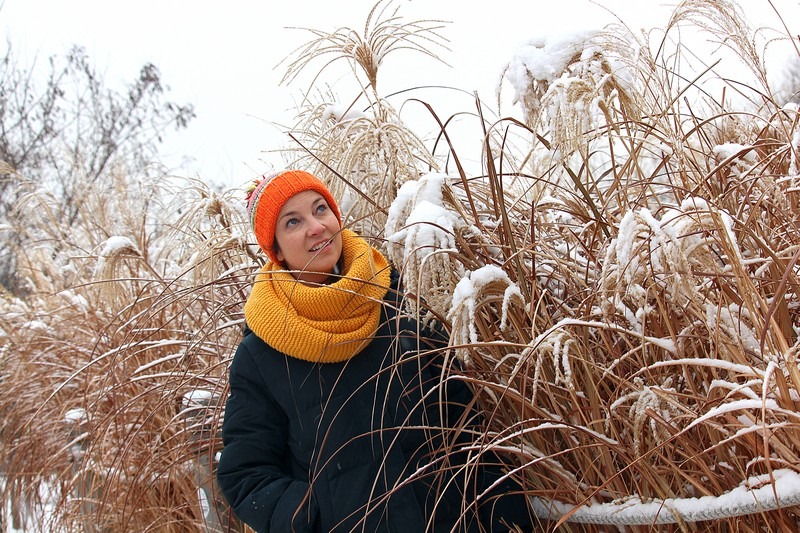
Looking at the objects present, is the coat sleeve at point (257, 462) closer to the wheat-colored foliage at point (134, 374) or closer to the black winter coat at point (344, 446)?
the black winter coat at point (344, 446)

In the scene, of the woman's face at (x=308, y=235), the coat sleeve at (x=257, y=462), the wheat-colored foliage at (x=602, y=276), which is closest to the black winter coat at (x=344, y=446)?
the coat sleeve at (x=257, y=462)

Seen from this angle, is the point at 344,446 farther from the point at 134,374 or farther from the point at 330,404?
the point at 134,374

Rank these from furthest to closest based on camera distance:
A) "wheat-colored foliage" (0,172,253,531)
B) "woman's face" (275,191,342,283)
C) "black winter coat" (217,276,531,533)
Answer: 1. "wheat-colored foliage" (0,172,253,531)
2. "woman's face" (275,191,342,283)
3. "black winter coat" (217,276,531,533)

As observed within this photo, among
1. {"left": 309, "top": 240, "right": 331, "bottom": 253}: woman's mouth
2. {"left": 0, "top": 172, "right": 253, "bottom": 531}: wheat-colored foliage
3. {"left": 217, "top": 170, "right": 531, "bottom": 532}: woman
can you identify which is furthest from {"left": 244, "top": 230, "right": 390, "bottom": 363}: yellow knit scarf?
{"left": 0, "top": 172, "right": 253, "bottom": 531}: wheat-colored foliage

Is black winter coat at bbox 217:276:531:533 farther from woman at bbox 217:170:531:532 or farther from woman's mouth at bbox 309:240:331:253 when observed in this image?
woman's mouth at bbox 309:240:331:253

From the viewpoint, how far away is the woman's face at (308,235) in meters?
2.35

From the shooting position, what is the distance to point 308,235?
2.37 meters

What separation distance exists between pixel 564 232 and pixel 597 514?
2.59ft

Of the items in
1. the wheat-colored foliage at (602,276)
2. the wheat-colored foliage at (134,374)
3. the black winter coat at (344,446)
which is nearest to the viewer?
the wheat-colored foliage at (602,276)

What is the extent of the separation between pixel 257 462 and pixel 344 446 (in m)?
0.29

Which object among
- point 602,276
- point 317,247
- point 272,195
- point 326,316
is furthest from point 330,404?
point 602,276

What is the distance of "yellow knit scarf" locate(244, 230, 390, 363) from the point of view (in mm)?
2215

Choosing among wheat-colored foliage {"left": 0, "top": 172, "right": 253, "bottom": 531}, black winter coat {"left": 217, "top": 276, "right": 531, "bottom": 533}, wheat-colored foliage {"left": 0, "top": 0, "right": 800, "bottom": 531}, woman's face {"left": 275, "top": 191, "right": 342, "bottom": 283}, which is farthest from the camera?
wheat-colored foliage {"left": 0, "top": 172, "right": 253, "bottom": 531}

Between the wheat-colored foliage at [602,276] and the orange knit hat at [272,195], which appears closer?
the wheat-colored foliage at [602,276]
